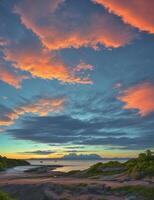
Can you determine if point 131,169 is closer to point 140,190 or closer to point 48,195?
point 140,190

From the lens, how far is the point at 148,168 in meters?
56.5

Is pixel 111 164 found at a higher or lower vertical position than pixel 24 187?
higher

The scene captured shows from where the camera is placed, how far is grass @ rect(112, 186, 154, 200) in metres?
42.0

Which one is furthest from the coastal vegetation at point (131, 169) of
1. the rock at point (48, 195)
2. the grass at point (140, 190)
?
the rock at point (48, 195)

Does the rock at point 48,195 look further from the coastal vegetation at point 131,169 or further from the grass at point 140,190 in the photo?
the coastal vegetation at point 131,169

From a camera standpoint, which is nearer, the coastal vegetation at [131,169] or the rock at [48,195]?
the rock at [48,195]

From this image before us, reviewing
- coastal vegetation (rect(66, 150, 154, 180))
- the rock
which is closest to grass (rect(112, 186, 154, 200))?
the rock

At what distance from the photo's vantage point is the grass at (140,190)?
4199 cm

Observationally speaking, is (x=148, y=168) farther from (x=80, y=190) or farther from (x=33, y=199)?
(x=33, y=199)

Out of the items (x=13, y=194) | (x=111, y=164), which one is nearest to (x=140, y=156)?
(x=111, y=164)

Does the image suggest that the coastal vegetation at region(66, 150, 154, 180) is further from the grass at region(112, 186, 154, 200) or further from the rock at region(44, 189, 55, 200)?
the rock at region(44, 189, 55, 200)

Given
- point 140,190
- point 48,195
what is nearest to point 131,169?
point 140,190

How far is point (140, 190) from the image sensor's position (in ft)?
144

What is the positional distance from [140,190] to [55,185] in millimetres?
10618
